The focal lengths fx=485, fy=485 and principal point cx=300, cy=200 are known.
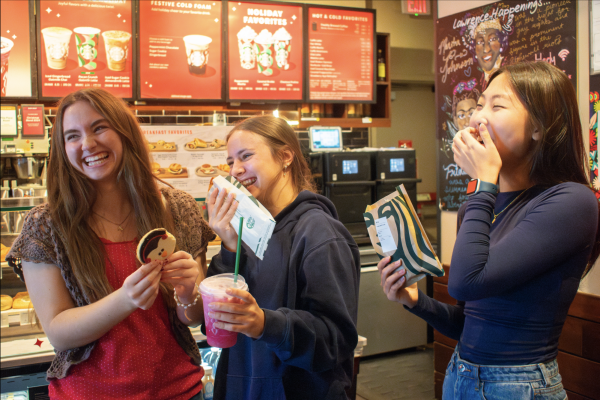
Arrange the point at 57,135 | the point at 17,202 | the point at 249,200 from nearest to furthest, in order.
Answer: the point at 249,200 → the point at 57,135 → the point at 17,202

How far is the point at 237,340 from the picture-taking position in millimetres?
1353

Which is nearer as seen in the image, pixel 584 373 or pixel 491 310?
pixel 491 310

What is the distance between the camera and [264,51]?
471cm

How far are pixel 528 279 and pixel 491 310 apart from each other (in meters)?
0.14

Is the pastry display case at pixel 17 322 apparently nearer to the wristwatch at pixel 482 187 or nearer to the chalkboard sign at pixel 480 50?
the wristwatch at pixel 482 187

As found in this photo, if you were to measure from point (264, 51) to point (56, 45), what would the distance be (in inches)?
71.6

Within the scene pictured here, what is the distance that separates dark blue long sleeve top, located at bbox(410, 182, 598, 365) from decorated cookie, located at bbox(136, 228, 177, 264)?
2.35ft

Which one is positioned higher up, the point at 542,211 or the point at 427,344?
the point at 542,211

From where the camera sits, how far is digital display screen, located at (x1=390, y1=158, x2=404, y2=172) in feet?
15.1

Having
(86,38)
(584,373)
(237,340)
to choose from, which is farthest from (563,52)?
(86,38)

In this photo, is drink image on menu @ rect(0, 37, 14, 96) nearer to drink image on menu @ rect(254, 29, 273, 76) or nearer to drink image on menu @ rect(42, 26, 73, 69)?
drink image on menu @ rect(42, 26, 73, 69)

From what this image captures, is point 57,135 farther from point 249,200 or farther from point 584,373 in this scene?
point 584,373

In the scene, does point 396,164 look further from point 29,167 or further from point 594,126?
point 29,167

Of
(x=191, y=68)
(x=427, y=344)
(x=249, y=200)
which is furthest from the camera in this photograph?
(x=427, y=344)
